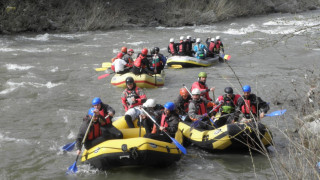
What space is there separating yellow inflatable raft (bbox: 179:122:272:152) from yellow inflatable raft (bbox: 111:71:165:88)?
4.53m

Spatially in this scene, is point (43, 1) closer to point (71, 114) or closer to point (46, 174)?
point (71, 114)

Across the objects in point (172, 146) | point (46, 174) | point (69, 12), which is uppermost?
point (69, 12)

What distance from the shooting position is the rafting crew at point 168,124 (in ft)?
23.5

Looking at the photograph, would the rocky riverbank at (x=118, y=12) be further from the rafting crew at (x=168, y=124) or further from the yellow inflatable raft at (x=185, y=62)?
the rafting crew at (x=168, y=124)

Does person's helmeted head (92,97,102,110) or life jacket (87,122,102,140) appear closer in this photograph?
life jacket (87,122,102,140)

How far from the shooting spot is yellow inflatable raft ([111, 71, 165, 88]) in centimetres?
1236

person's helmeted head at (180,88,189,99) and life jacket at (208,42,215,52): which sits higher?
life jacket at (208,42,215,52)

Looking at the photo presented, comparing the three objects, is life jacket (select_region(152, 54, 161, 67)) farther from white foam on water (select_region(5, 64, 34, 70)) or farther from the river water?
white foam on water (select_region(5, 64, 34, 70))

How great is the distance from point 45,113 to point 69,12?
675 inches

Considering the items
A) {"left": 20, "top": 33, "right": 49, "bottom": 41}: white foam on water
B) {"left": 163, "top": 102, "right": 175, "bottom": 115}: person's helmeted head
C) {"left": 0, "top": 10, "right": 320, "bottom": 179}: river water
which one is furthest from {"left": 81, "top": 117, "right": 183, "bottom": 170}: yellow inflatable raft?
{"left": 20, "top": 33, "right": 49, "bottom": 41}: white foam on water

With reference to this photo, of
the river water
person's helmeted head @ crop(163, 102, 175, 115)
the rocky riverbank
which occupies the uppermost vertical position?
the rocky riverbank

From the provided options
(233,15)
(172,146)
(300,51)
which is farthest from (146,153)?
(233,15)

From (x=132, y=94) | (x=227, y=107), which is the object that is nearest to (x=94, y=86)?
(x=132, y=94)

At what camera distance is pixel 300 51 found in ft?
59.0
